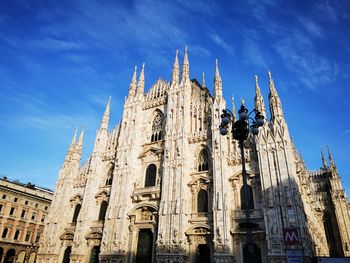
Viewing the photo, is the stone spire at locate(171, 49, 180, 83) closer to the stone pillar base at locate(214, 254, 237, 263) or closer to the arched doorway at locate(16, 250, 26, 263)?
the stone pillar base at locate(214, 254, 237, 263)

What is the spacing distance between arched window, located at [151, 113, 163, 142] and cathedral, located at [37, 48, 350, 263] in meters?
0.13

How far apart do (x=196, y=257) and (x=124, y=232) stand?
23.9 feet

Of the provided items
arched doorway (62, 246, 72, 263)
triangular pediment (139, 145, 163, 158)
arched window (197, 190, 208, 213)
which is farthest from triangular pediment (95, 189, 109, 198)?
arched window (197, 190, 208, 213)

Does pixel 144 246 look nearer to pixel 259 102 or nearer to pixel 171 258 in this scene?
pixel 171 258

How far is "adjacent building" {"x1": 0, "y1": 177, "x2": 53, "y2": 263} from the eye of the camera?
130 ft

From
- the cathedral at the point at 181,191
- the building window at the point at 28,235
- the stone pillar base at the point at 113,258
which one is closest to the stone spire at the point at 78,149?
the cathedral at the point at 181,191

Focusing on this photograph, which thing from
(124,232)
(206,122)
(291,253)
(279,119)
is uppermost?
(206,122)

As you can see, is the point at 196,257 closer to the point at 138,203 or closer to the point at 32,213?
A: the point at 138,203

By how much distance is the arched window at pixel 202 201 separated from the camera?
75.8 feet

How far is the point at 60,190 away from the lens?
3225 cm

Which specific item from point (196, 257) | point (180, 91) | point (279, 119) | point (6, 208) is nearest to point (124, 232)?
point (196, 257)

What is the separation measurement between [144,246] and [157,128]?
12.3 metres

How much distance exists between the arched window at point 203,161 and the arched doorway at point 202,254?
6.52 metres

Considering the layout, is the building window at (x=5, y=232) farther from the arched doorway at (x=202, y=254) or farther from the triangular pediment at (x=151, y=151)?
the arched doorway at (x=202, y=254)
